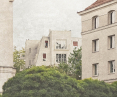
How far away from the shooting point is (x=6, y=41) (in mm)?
37250

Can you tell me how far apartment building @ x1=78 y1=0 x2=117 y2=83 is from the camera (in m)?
50.8

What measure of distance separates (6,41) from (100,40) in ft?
59.4

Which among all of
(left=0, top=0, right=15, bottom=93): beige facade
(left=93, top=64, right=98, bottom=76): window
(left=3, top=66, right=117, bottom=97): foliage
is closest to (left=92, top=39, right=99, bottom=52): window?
(left=93, top=64, right=98, bottom=76): window

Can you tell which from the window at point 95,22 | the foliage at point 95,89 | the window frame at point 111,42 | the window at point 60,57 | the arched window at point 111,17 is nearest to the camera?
the foliage at point 95,89

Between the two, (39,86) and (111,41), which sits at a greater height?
(111,41)

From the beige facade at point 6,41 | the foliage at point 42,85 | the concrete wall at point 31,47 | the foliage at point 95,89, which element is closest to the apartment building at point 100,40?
the foliage at point 95,89

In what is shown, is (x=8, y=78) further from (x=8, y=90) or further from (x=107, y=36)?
(x=107, y=36)

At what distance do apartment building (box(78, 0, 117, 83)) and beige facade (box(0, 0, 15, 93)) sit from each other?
16.4m

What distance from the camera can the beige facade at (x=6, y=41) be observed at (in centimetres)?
3688

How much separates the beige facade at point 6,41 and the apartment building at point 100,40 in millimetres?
16367

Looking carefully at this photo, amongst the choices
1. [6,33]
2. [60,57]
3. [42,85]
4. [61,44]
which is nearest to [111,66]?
[42,85]

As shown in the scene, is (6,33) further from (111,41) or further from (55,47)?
(55,47)

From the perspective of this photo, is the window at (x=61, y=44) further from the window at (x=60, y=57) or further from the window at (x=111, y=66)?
the window at (x=111, y=66)

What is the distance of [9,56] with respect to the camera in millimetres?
37188
